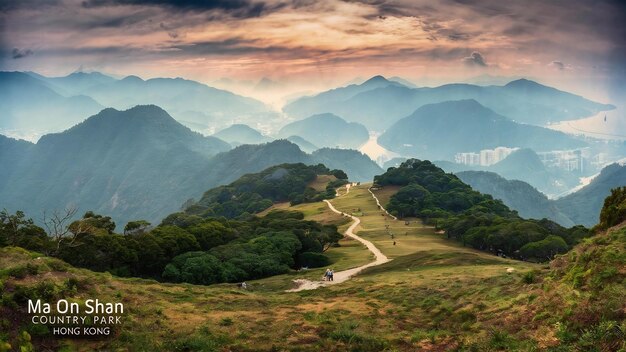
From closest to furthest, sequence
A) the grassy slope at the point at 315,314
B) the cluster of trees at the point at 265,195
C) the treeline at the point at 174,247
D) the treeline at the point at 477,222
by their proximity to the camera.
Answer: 1. the grassy slope at the point at 315,314
2. the treeline at the point at 174,247
3. the treeline at the point at 477,222
4. the cluster of trees at the point at 265,195

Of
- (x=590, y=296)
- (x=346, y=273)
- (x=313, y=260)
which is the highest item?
(x=590, y=296)

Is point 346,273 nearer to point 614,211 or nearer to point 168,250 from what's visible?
point 168,250

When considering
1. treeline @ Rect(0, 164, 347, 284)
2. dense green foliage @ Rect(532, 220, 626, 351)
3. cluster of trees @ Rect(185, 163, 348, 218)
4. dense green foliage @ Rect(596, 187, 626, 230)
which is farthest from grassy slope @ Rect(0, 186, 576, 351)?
cluster of trees @ Rect(185, 163, 348, 218)

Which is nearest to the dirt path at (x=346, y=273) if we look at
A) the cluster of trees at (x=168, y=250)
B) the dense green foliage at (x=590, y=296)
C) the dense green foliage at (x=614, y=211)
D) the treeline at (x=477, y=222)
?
the cluster of trees at (x=168, y=250)

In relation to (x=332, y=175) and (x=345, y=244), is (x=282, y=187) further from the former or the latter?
(x=345, y=244)

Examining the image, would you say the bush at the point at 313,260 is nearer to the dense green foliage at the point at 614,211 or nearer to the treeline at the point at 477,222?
the treeline at the point at 477,222

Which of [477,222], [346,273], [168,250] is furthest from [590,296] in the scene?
[477,222]
